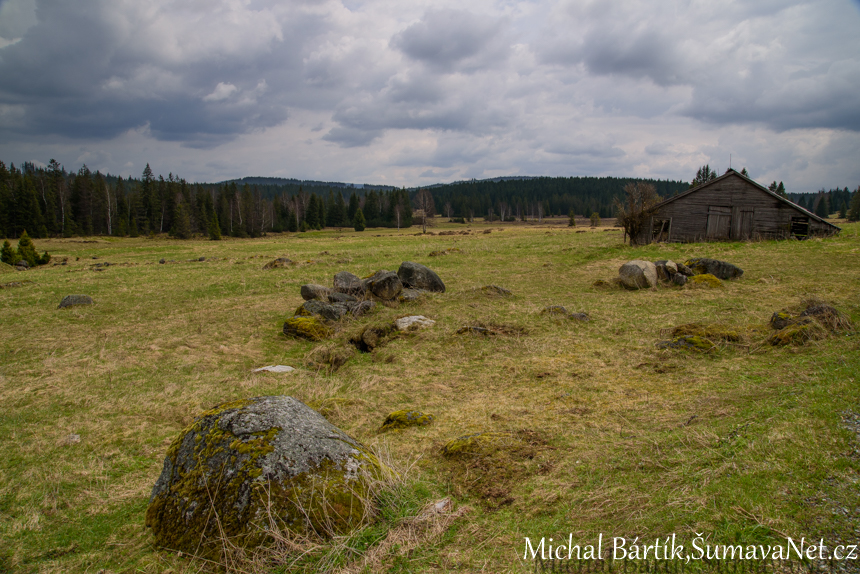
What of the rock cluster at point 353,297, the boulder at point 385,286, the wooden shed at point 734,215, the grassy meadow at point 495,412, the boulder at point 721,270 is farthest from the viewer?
the wooden shed at point 734,215

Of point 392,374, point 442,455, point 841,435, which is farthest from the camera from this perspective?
point 392,374

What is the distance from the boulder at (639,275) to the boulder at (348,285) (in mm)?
10594

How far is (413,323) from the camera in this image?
41.3 feet

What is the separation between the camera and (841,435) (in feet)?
12.9

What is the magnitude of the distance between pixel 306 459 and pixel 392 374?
5.39m

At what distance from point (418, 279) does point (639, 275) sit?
8767 mm

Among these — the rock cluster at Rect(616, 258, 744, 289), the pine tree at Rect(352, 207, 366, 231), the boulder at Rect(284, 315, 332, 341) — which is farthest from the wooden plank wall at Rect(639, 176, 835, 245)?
the pine tree at Rect(352, 207, 366, 231)

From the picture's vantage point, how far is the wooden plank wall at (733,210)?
29.0 metres

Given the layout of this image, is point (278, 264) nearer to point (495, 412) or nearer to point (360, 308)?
point (360, 308)

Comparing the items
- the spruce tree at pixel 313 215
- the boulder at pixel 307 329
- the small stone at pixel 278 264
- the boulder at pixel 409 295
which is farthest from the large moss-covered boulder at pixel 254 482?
the spruce tree at pixel 313 215

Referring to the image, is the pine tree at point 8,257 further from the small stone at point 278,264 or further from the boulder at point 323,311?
the boulder at point 323,311

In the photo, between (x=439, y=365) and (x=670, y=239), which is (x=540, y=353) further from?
(x=670, y=239)

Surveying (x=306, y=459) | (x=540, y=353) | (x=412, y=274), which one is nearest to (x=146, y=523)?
(x=306, y=459)

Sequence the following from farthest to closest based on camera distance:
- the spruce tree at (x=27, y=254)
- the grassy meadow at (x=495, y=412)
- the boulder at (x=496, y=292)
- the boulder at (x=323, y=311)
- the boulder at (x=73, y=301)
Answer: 1. the spruce tree at (x=27, y=254)
2. the boulder at (x=496, y=292)
3. the boulder at (x=73, y=301)
4. the boulder at (x=323, y=311)
5. the grassy meadow at (x=495, y=412)
